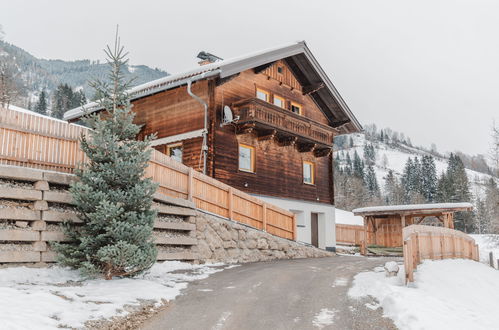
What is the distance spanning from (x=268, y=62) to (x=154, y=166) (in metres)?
11.3

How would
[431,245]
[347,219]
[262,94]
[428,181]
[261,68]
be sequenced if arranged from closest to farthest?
[431,245] → [261,68] → [262,94] → [347,219] → [428,181]

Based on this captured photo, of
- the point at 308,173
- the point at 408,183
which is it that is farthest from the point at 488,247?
the point at 408,183

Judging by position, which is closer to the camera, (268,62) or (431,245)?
(431,245)

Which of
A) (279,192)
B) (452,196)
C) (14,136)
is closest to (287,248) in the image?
(279,192)

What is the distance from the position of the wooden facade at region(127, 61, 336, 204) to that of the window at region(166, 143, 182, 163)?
0.79 feet

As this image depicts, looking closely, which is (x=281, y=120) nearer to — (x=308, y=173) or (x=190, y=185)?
(x=308, y=173)

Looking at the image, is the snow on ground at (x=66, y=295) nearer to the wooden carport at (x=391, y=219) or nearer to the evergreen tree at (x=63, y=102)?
the wooden carport at (x=391, y=219)

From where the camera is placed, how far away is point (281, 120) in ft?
71.9

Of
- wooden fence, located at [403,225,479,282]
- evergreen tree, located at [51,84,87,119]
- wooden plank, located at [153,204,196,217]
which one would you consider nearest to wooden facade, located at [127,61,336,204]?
wooden plank, located at [153,204,196,217]

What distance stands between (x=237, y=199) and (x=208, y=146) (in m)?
4.05

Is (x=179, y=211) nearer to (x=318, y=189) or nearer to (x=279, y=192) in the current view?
(x=279, y=192)

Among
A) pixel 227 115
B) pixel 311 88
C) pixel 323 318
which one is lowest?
pixel 323 318

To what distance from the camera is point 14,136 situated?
32.5 feet

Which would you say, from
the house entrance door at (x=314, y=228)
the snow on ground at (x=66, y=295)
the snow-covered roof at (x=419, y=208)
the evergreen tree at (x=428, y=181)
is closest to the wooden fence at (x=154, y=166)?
the snow on ground at (x=66, y=295)
